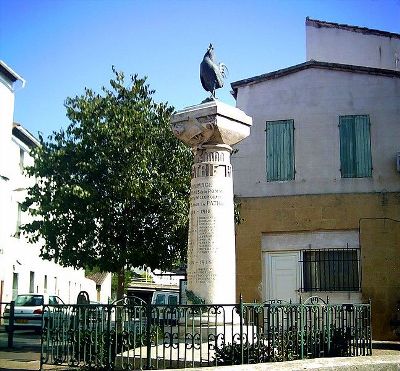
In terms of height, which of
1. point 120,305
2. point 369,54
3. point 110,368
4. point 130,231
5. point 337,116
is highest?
point 369,54

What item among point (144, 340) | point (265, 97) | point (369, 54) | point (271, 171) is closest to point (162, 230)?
point (271, 171)

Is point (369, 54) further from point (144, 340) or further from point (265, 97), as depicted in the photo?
point (144, 340)

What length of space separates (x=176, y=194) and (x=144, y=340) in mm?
7021

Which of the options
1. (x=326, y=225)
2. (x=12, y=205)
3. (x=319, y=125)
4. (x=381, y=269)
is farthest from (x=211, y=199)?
(x=12, y=205)

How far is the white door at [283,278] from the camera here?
57.4 ft

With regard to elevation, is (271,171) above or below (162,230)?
above

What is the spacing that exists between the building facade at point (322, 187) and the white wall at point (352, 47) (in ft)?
11.7

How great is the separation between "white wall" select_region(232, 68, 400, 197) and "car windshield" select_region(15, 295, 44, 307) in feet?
32.1

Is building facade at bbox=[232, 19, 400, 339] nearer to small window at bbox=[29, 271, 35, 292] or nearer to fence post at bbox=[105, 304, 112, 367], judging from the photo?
fence post at bbox=[105, 304, 112, 367]

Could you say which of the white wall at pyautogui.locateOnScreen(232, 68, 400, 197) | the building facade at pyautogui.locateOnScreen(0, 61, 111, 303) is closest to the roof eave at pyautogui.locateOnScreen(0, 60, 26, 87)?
the building facade at pyautogui.locateOnScreen(0, 61, 111, 303)

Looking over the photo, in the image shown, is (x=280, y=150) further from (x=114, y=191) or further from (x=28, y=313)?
(x=28, y=313)

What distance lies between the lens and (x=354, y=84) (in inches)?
706

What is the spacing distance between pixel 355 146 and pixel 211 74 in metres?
7.67

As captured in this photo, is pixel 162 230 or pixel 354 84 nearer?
pixel 162 230
